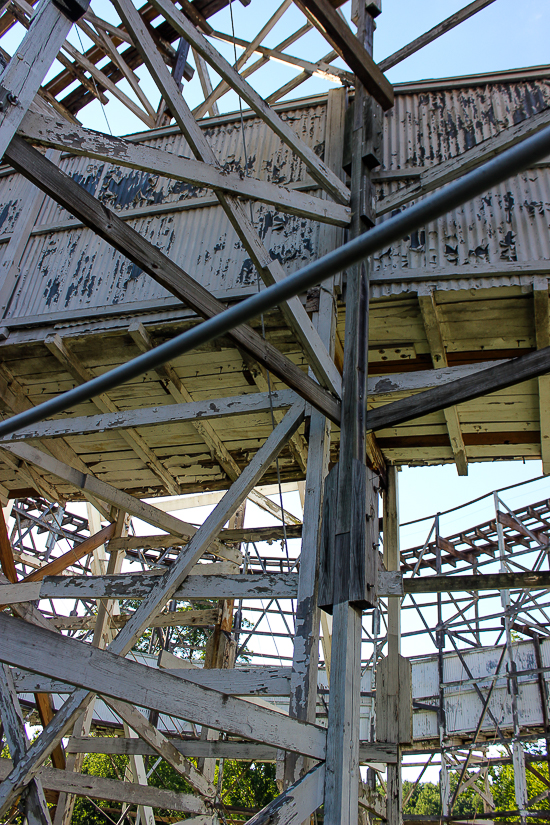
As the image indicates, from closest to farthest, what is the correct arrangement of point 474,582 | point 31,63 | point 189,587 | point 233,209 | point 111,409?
1. point 31,63
2. point 233,209
3. point 474,582
4. point 189,587
5. point 111,409

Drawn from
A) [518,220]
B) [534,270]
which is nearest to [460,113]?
[518,220]

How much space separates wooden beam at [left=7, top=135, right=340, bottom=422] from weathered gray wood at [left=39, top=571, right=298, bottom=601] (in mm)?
1239

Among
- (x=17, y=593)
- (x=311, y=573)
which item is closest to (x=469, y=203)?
(x=311, y=573)

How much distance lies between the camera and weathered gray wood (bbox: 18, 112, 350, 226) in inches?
123

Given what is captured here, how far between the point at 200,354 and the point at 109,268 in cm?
146

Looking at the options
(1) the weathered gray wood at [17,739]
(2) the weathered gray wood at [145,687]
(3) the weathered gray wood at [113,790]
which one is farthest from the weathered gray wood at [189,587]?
(3) the weathered gray wood at [113,790]

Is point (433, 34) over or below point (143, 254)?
over

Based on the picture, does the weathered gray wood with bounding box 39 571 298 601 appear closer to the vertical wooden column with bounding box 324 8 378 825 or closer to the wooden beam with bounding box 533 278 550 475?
the vertical wooden column with bounding box 324 8 378 825

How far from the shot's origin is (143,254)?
3.33 metres

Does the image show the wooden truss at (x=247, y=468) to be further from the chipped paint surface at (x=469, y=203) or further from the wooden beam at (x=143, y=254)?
the chipped paint surface at (x=469, y=203)

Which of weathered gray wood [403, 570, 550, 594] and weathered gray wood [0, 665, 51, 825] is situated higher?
weathered gray wood [403, 570, 550, 594]

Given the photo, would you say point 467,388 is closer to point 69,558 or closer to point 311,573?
point 311,573

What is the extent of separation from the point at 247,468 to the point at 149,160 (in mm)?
2118

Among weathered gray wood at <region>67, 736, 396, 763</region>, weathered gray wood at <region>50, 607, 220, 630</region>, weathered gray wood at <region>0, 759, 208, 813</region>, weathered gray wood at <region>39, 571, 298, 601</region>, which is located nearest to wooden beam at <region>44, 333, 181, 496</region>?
weathered gray wood at <region>50, 607, 220, 630</region>
